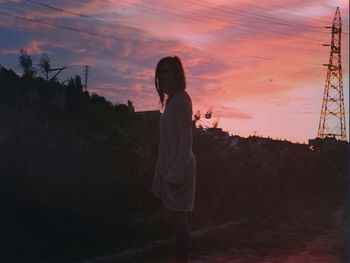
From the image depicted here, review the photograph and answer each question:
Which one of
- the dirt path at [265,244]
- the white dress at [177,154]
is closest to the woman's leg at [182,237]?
the white dress at [177,154]

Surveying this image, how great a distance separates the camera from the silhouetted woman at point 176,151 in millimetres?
5230

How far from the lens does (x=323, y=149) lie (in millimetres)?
24516

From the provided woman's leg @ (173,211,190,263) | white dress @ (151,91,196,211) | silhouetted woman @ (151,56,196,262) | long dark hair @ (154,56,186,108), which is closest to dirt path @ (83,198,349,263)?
woman's leg @ (173,211,190,263)

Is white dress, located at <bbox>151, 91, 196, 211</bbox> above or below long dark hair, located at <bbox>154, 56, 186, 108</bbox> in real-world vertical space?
below

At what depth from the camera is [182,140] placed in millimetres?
5230

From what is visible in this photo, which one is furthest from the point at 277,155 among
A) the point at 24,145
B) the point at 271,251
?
the point at 24,145

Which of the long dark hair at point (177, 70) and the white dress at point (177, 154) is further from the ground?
the long dark hair at point (177, 70)

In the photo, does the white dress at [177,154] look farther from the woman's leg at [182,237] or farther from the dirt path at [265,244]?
the dirt path at [265,244]

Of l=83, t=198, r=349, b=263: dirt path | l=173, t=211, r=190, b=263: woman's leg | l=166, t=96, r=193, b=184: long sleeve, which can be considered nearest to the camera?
l=166, t=96, r=193, b=184: long sleeve

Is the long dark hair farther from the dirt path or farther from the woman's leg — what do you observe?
the dirt path

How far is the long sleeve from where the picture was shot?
5191mm

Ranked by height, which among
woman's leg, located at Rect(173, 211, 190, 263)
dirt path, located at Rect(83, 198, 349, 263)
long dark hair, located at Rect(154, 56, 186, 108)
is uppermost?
long dark hair, located at Rect(154, 56, 186, 108)

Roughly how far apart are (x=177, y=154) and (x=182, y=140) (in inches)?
5.1

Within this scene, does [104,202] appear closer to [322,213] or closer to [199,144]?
[199,144]
